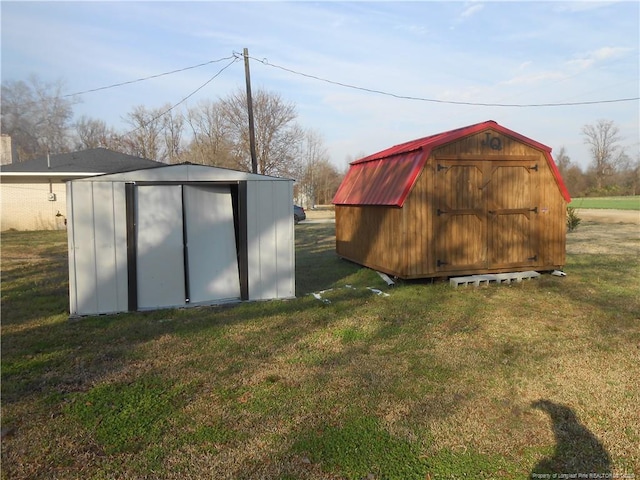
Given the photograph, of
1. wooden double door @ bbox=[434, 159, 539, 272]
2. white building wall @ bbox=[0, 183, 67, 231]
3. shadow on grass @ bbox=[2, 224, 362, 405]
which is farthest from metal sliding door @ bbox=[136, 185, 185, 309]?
white building wall @ bbox=[0, 183, 67, 231]

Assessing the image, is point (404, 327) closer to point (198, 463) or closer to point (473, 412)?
point (473, 412)

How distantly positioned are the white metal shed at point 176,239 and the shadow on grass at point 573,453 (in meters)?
5.17

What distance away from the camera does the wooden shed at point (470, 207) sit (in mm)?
8875

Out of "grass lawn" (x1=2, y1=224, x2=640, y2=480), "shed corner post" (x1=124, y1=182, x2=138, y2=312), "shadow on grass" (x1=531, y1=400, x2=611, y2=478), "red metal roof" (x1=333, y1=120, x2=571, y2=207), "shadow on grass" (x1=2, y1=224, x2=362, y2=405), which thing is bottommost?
"shadow on grass" (x1=531, y1=400, x2=611, y2=478)

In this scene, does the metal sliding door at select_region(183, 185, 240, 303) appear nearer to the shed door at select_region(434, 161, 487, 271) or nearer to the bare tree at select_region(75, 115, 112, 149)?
the shed door at select_region(434, 161, 487, 271)

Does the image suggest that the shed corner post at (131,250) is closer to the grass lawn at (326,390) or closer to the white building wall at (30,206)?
the grass lawn at (326,390)

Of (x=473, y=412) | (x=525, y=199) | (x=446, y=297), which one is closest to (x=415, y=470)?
(x=473, y=412)

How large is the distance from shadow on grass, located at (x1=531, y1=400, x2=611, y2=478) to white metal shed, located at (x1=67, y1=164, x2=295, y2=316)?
17.0ft

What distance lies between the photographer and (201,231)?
7883 millimetres

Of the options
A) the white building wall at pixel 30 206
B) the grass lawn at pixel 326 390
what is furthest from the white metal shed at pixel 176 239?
the white building wall at pixel 30 206

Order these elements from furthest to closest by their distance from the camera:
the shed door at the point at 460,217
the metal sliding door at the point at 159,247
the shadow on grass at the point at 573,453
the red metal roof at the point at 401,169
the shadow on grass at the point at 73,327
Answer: the shed door at the point at 460,217 < the red metal roof at the point at 401,169 < the metal sliding door at the point at 159,247 < the shadow on grass at the point at 73,327 < the shadow on grass at the point at 573,453

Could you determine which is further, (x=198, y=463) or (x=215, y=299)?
(x=215, y=299)

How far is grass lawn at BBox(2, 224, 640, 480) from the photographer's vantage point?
317cm

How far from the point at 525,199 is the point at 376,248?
3148mm
